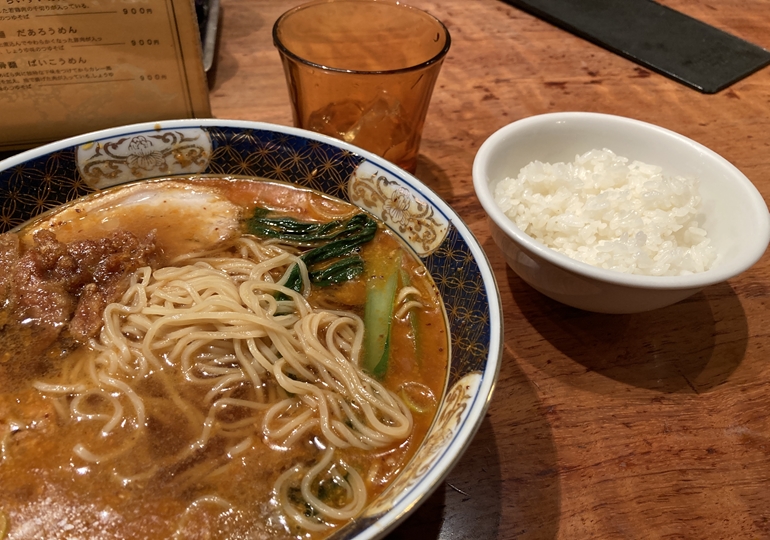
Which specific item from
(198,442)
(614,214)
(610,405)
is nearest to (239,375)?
(198,442)

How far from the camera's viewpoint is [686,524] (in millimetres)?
1383

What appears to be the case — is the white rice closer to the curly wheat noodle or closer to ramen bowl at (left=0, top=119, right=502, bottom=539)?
ramen bowl at (left=0, top=119, right=502, bottom=539)

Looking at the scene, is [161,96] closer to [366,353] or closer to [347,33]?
[347,33]

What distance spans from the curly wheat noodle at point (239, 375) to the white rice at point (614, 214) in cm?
79

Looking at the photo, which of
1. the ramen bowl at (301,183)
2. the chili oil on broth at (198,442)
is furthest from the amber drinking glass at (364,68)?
the chili oil on broth at (198,442)

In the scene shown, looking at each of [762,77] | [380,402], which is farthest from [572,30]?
[380,402]

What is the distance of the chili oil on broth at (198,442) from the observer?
1.22 metres

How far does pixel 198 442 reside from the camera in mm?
1374

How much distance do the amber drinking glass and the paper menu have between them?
387 millimetres

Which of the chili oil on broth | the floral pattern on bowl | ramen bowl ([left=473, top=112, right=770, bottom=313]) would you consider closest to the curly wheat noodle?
the chili oil on broth

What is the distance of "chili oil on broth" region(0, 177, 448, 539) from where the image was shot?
122 cm

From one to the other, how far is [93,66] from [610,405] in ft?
7.11

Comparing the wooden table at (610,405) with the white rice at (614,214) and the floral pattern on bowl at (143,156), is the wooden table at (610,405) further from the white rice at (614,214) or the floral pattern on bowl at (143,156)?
the floral pattern on bowl at (143,156)

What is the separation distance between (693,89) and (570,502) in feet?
9.16
